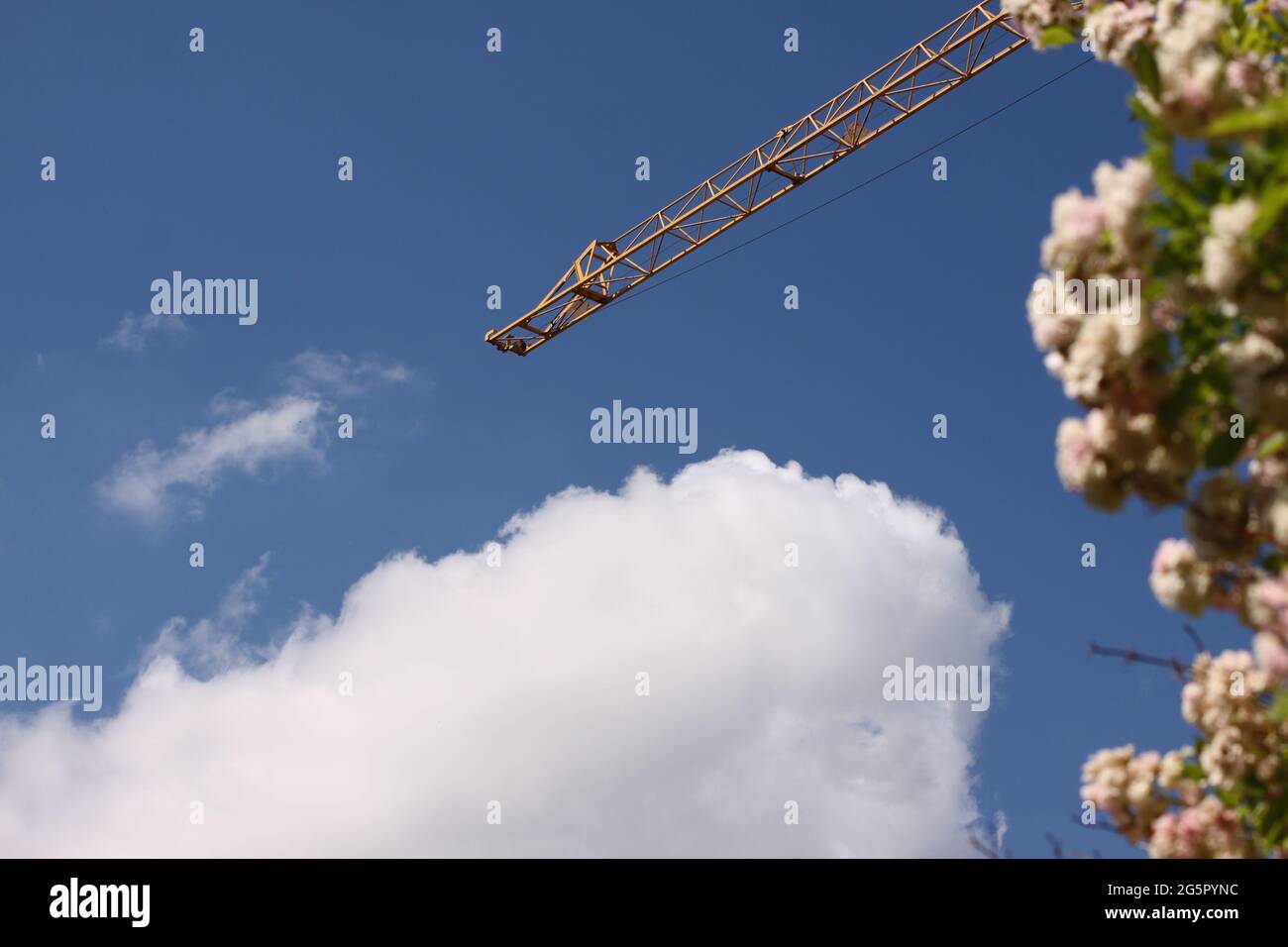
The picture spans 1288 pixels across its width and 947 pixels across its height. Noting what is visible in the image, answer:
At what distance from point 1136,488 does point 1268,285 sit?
1014mm

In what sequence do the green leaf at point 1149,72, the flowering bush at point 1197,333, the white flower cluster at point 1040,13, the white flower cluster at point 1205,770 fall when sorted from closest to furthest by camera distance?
the flowering bush at point 1197,333 → the green leaf at point 1149,72 → the white flower cluster at point 1205,770 → the white flower cluster at point 1040,13

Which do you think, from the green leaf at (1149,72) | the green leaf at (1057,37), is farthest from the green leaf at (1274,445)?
the green leaf at (1057,37)

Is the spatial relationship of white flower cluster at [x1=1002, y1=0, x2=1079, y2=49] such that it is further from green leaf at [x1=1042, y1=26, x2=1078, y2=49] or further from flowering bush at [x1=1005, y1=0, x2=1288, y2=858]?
flowering bush at [x1=1005, y1=0, x2=1288, y2=858]

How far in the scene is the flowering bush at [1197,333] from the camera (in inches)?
185

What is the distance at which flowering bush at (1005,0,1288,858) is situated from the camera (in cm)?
470

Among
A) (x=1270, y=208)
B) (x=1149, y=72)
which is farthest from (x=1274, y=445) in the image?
(x=1149, y=72)

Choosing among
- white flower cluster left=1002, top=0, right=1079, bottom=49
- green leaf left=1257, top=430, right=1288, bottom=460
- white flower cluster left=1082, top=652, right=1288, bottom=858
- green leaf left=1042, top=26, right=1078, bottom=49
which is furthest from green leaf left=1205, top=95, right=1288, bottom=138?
white flower cluster left=1002, top=0, right=1079, bottom=49

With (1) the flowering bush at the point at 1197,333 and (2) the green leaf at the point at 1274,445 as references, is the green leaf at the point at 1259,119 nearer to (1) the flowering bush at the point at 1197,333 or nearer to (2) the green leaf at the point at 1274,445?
(1) the flowering bush at the point at 1197,333

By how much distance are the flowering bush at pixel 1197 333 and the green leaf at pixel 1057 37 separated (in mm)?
1462

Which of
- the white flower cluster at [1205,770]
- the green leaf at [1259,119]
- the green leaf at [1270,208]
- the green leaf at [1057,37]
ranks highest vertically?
the green leaf at [1057,37]

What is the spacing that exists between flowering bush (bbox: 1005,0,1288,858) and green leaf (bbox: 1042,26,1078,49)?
146 cm

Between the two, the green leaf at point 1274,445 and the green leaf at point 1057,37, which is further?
the green leaf at point 1057,37
